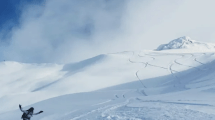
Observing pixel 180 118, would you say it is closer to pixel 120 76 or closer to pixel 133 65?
pixel 120 76

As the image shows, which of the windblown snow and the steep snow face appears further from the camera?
the steep snow face

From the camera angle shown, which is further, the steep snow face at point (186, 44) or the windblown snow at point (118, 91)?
the steep snow face at point (186, 44)

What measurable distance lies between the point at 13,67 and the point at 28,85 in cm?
1185

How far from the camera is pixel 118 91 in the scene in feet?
45.1

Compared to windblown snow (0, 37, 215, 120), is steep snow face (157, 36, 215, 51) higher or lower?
higher

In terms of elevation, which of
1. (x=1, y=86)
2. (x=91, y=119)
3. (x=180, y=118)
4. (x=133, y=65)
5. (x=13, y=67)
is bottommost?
(x=180, y=118)

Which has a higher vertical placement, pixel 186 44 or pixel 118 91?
pixel 186 44

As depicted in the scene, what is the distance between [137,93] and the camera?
42.7 ft

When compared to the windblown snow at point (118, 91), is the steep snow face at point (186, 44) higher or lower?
higher

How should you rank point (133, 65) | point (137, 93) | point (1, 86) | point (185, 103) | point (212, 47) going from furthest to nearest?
point (212, 47)
point (133, 65)
point (1, 86)
point (137, 93)
point (185, 103)

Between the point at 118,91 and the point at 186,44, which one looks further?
the point at 186,44

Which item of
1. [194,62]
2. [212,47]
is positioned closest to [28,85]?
[194,62]

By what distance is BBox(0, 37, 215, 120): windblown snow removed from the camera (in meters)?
6.47

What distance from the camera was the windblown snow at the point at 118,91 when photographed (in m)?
6.47
